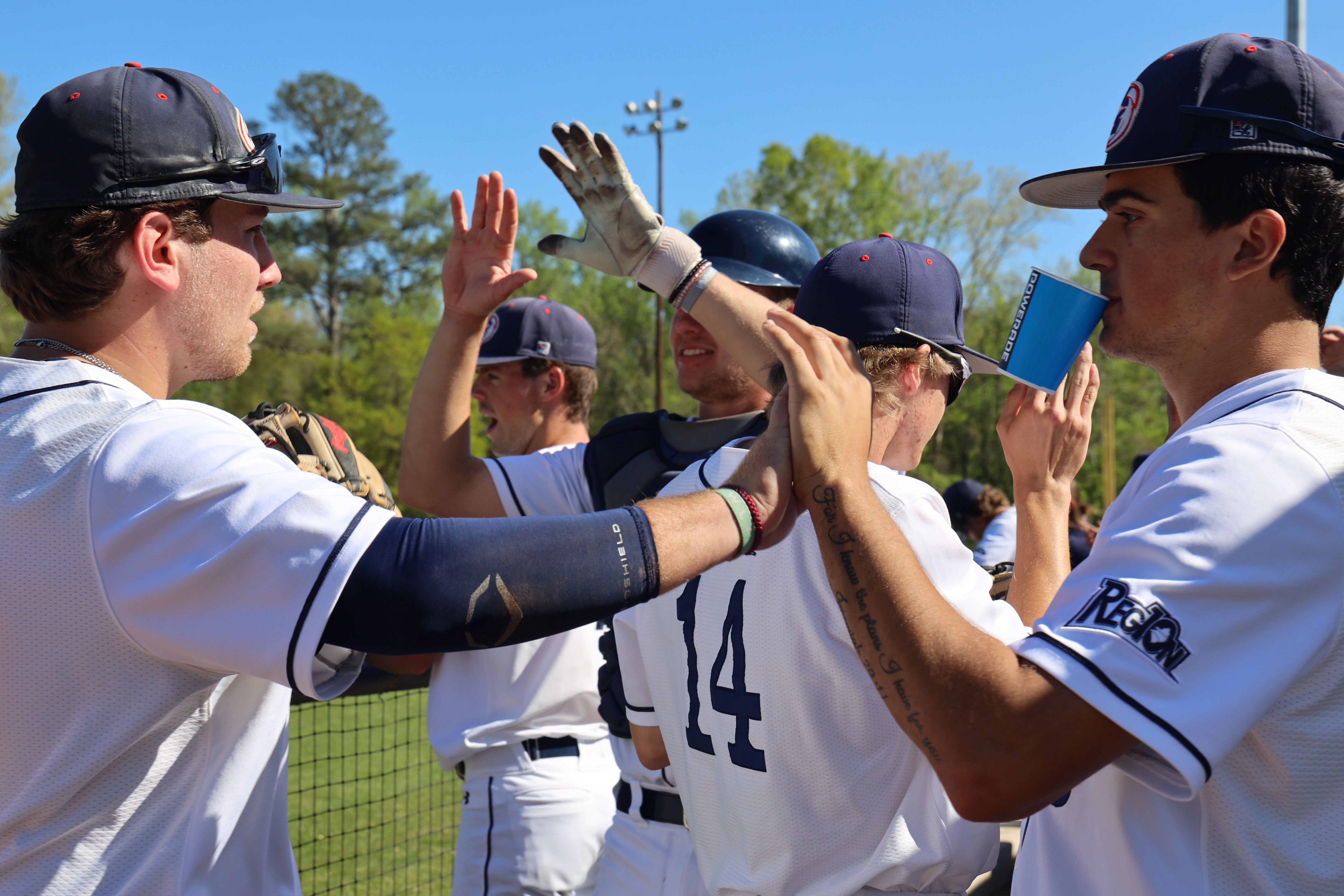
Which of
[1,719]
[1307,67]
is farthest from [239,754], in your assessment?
[1307,67]

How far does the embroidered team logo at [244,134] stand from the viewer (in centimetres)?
201

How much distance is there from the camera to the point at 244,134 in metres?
2.03

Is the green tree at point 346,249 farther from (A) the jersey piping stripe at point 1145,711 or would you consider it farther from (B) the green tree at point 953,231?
(A) the jersey piping stripe at point 1145,711

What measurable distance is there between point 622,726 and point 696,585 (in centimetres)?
118

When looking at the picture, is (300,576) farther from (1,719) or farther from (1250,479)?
(1250,479)

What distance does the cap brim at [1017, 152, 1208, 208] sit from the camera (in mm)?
1972

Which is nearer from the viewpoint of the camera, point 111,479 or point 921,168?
point 111,479

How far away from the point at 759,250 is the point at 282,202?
6.93 ft

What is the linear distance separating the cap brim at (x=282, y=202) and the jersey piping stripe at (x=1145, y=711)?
154 cm

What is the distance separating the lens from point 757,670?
225 centimetres

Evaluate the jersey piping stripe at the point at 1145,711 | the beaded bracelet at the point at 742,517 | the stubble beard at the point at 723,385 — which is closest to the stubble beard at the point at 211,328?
the beaded bracelet at the point at 742,517

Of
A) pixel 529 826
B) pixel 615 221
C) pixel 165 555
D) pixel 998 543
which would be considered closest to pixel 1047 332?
pixel 615 221

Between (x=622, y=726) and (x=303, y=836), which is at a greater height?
(x=622, y=726)

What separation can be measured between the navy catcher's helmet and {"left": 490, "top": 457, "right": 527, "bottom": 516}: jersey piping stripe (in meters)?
1.13
